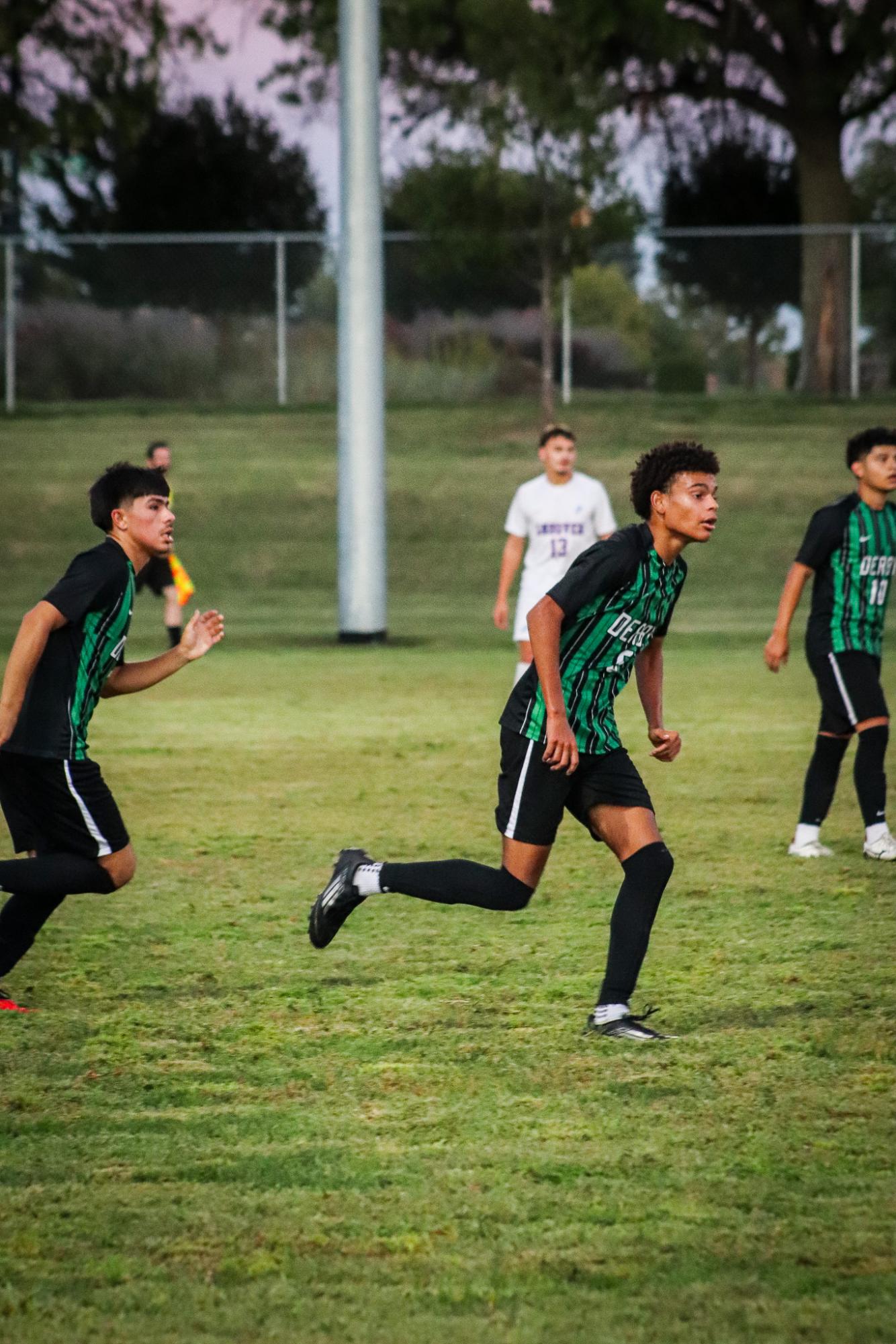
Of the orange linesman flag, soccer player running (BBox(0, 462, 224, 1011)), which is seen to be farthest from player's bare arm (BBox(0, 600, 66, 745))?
the orange linesman flag

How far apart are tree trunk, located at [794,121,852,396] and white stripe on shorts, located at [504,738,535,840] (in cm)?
2534

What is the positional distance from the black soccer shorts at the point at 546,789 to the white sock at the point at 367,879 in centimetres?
50

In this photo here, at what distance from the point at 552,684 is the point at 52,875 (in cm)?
152

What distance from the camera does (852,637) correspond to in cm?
788

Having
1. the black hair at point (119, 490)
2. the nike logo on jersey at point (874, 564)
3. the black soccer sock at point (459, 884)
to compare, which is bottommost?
the black soccer sock at point (459, 884)

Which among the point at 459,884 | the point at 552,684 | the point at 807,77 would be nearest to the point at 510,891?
the point at 459,884

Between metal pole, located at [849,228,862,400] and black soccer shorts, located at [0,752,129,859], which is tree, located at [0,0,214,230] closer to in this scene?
metal pole, located at [849,228,862,400]

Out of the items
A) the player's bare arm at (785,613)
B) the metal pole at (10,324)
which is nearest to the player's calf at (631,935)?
the player's bare arm at (785,613)

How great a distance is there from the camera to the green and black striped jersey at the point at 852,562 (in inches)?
310

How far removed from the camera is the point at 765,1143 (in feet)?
13.9

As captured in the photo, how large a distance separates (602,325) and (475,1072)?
25.2 meters

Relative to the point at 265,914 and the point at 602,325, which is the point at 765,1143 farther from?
the point at 602,325

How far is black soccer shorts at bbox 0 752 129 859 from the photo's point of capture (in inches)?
205

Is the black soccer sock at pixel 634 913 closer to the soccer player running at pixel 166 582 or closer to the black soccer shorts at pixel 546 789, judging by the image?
the black soccer shorts at pixel 546 789
